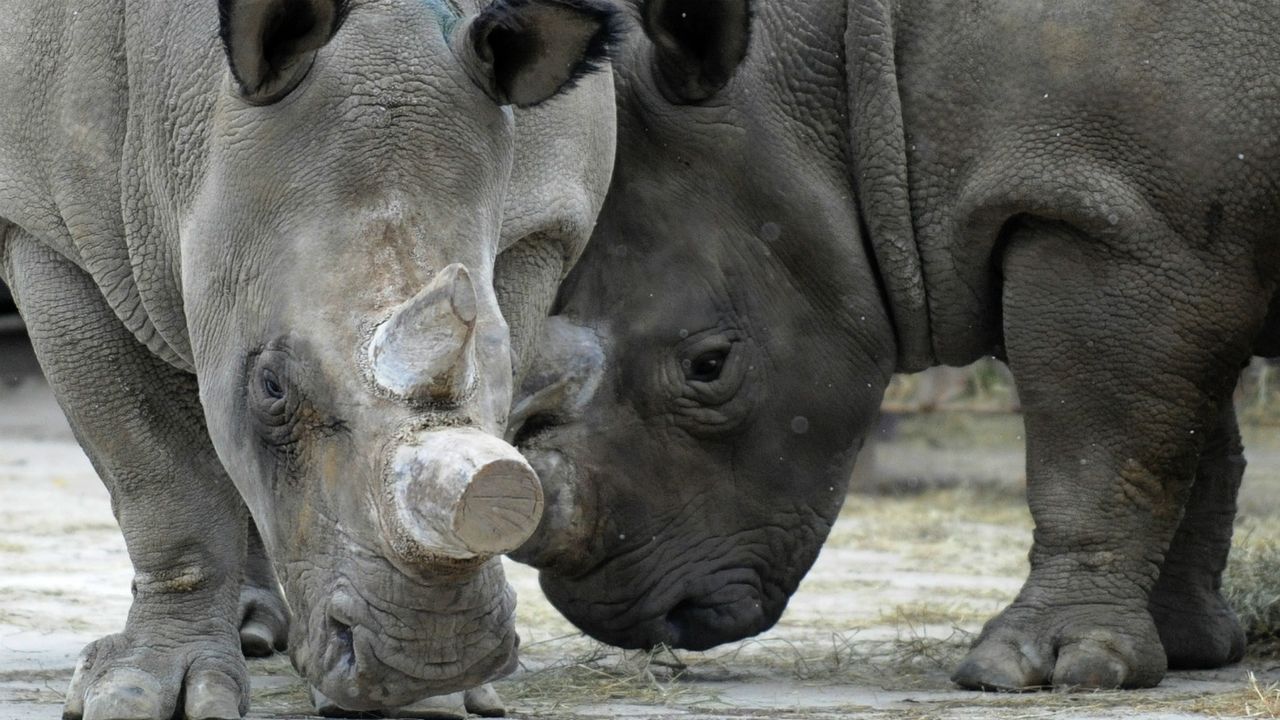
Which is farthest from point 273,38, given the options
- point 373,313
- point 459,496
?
point 459,496

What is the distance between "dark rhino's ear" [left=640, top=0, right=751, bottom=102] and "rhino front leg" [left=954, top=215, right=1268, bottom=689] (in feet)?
2.94

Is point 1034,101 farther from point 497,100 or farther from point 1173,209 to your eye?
point 497,100

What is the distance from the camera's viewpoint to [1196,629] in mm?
6180

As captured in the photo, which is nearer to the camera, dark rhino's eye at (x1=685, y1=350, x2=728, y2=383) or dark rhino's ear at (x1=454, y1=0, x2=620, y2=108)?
dark rhino's ear at (x1=454, y1=0, x2=620, y2=108)

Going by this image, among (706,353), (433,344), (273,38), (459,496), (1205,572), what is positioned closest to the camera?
(459,496)

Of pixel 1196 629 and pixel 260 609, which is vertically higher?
pixel 1196 629

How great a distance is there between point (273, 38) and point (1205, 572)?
3566 mm

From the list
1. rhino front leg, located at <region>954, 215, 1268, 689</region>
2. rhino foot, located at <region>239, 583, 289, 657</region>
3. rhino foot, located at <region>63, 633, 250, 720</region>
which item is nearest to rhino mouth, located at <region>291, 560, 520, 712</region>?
rhino foot, located at <region>63, 633, 250, 720</region>

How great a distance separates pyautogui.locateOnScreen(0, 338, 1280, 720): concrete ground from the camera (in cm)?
505

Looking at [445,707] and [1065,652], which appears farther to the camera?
[1065,652]

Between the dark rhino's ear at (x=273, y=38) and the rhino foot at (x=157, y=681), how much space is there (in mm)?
1262

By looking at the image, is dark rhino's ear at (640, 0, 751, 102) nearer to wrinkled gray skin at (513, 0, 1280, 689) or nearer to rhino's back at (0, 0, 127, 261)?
wrinkled gray skin at (513, 0, 1280, 689)

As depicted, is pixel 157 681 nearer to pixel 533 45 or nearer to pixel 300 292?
pixel 300 292

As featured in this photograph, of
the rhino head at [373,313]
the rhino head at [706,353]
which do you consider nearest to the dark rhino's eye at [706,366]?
the rhino head at [706,353]
